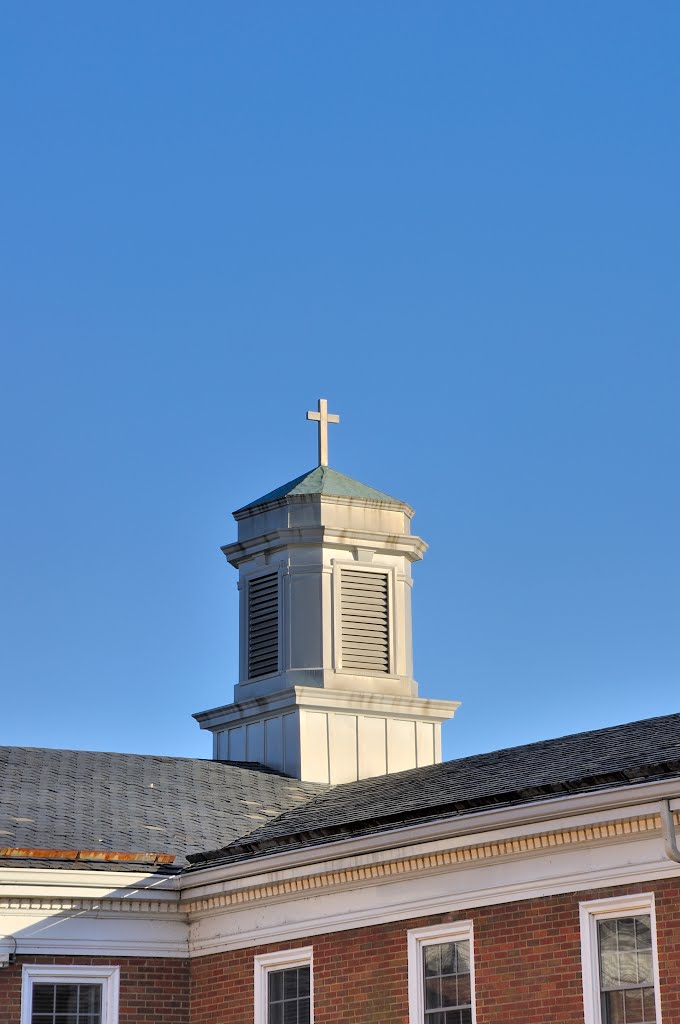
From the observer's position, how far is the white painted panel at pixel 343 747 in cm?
Answer: 3036

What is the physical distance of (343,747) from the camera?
3061cm

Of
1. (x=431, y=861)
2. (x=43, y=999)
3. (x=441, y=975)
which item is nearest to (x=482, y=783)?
(x=431, y=861)

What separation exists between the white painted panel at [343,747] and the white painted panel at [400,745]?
28.9 inches

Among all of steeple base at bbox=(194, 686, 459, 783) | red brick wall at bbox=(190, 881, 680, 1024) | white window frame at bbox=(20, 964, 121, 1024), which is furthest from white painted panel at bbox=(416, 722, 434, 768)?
white window frame at bbox=(20, 964, 121, 1024)

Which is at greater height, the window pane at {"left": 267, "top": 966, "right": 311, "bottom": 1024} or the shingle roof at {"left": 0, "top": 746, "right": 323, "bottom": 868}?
the shingle roof at {"left": 0, "top": 746, "right": 323, "bottom": 868}

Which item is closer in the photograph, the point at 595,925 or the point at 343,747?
the point at 595,925

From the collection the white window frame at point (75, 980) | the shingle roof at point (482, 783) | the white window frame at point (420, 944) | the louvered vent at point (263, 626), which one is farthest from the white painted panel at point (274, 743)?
the white window frame at point (420, 944)

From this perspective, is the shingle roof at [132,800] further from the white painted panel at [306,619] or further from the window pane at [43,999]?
the white painted panel at [306,619]

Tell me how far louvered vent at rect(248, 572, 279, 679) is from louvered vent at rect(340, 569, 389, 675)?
1.11m

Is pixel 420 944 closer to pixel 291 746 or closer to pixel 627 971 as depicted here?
pixel 627 971

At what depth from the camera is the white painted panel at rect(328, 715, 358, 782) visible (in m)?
30.4

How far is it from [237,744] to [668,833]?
14.4m

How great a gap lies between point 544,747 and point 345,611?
7.67 metres

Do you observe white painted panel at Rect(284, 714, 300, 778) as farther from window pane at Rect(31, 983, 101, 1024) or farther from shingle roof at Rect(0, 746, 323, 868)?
window pane at Rect(31, 983, 101, 1024)
